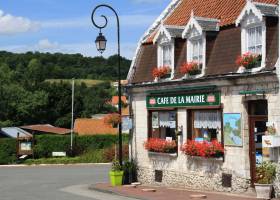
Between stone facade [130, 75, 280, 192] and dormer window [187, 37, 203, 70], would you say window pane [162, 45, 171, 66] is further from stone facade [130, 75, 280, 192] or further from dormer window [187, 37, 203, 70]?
dormer window [187, 37, 203, 70]

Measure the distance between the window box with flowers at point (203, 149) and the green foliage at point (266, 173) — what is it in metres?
2.26

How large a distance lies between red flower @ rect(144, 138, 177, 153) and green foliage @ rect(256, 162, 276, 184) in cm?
513

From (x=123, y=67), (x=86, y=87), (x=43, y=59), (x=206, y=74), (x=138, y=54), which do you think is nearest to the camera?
(x=206, y=74)

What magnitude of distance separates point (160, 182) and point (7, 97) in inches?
2200

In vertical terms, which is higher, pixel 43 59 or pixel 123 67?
pixel 43 59

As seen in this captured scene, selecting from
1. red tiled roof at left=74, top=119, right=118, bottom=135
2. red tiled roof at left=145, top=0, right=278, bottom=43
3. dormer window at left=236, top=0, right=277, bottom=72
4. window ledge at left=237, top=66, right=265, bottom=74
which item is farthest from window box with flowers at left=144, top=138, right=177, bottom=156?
red tiled roof at left=74, top=119, right=118, bottom=135

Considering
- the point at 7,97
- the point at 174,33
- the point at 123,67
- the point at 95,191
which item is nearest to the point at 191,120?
the point at 174,33

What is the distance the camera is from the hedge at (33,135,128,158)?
42875mm

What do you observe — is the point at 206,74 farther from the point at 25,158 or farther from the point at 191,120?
the point at 25,158

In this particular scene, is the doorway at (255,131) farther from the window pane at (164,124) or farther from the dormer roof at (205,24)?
the window pane at (164,124)

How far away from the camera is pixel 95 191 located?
67.7 feet

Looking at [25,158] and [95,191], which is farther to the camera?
[25,158]

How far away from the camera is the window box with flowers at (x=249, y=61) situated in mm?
15805

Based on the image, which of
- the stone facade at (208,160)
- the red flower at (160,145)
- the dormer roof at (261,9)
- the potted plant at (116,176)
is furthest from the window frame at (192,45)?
the potted plant at (116,176)
